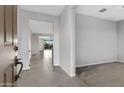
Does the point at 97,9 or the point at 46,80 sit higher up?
the point at 97,9

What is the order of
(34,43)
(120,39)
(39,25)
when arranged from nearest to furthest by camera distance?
(120,39) → (39,25) → (34,43)

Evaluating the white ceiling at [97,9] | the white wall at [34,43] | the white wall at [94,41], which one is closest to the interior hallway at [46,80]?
the white wall at [94,41]

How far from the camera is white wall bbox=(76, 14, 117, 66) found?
430 centimetres

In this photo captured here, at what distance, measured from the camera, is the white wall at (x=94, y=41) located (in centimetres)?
430

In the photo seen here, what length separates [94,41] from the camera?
15.4ft

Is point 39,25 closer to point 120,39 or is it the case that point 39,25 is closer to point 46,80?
point 46,80

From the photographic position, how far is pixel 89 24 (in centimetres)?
453

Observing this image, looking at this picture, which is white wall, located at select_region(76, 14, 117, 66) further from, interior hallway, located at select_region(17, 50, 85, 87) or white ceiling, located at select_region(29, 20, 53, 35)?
white ceiling, located at select_region(29, 20, 53, 35)

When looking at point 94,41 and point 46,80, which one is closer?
point 46,80

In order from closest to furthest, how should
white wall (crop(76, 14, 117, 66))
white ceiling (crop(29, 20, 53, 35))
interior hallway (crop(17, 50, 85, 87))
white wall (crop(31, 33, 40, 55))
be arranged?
interior hallway (crop(17, 50, 85, 87))
white wall (crop(76, 14, 117, 66))
white ceiling (crop(29, 20, 53, 35))
white wall (crop(31, 33, 40, 55))

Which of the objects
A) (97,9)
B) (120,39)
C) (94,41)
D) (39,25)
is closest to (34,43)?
(39,25)

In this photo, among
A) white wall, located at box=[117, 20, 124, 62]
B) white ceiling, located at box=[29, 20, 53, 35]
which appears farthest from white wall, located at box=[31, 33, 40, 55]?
white wall, located at box=[117, 20, 124, 62]
